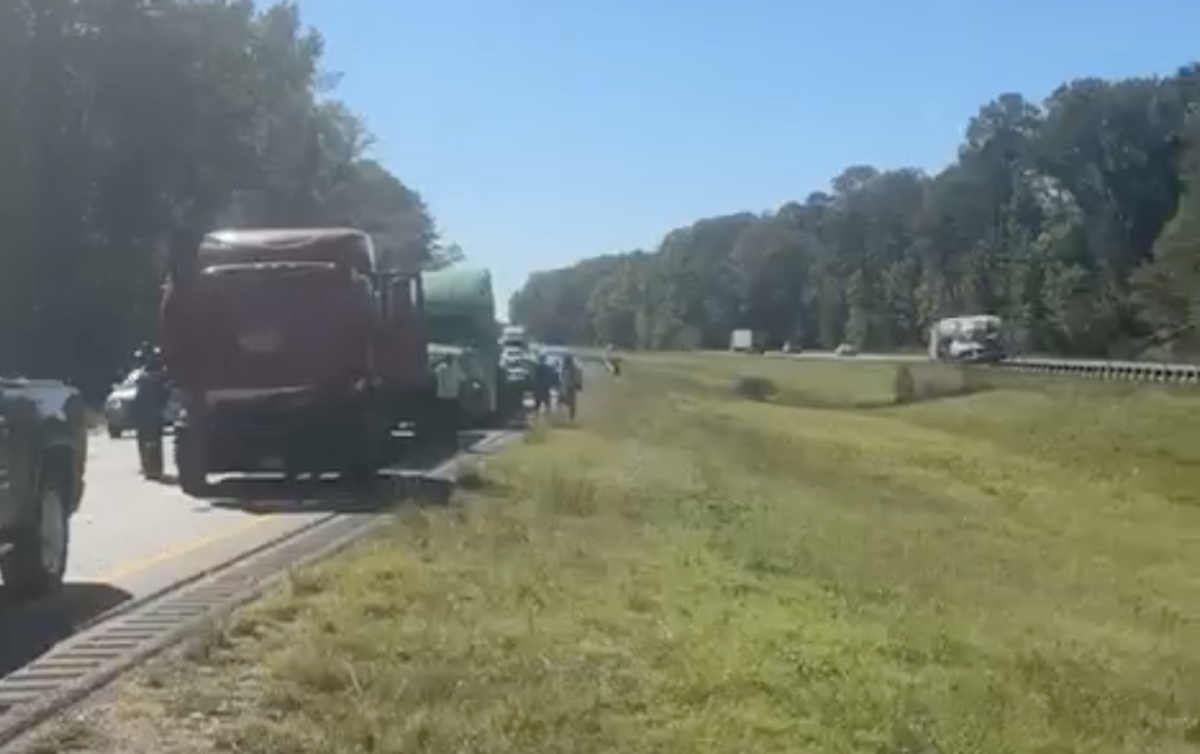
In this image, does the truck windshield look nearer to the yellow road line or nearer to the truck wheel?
the yellow road line

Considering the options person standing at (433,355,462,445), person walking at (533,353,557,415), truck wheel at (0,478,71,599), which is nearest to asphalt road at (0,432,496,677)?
truck wheel at (0,478,71,599)

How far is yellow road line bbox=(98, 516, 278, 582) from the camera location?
17.0m

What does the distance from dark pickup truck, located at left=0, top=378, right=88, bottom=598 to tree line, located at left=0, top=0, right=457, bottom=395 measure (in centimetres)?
3967

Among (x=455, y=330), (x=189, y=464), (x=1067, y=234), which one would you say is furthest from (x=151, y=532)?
(x=1067, y=234)

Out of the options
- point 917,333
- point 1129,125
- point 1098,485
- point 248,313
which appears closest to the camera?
point 248,313

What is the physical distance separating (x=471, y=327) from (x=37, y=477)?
32939 millimetres

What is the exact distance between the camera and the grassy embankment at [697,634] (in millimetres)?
9945

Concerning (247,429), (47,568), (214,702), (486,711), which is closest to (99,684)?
(214,702)

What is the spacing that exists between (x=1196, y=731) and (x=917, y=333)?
175351mm

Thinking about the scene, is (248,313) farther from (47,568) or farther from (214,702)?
(214,702)

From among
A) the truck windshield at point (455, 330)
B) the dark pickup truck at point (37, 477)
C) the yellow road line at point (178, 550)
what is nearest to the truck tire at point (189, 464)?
the yellow road line at point (178, 550)

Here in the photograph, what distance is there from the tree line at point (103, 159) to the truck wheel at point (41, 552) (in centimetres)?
3993

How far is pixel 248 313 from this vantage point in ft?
85.8

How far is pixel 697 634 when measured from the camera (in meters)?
12.8
